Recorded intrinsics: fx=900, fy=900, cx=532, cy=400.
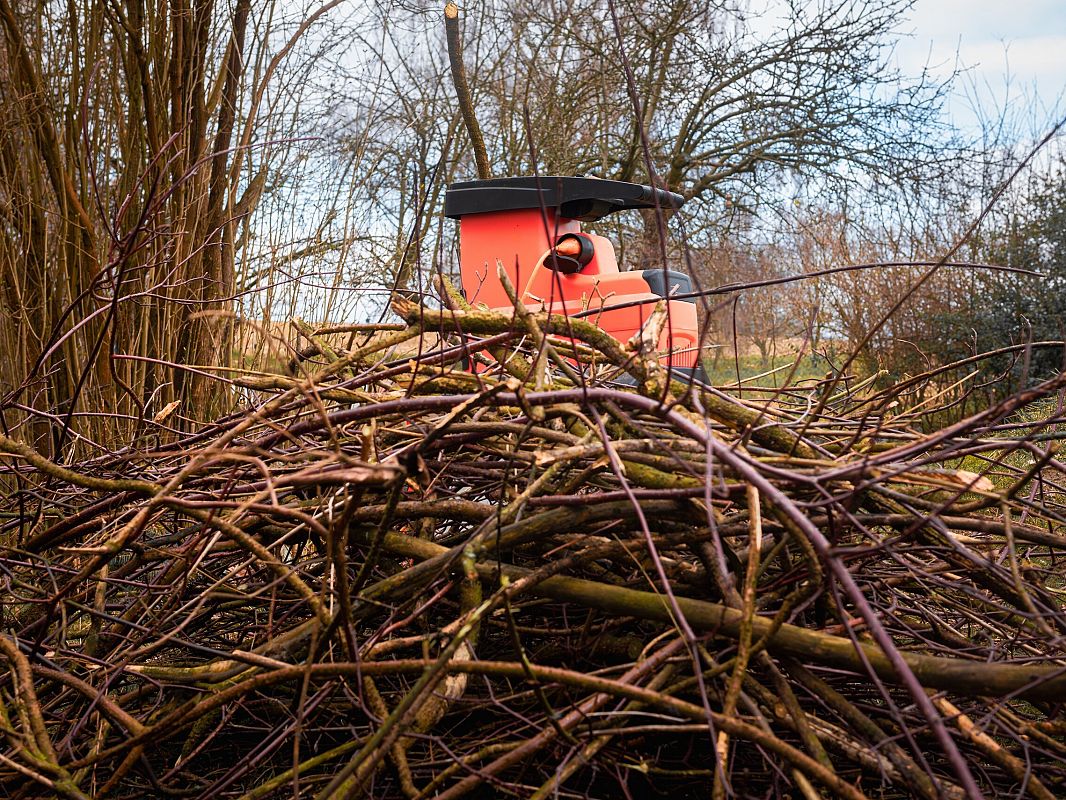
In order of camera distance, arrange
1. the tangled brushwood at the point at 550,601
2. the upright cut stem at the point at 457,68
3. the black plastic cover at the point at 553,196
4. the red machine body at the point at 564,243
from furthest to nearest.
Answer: the upright cut stem at the point at 457,68
the black plastic cover at the point at 553,196
the red machine body at the point at 564,243
the tangled brushwood at the point at 550,601

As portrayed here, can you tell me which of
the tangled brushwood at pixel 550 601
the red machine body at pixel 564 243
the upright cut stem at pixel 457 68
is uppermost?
the upright cut stem at pixel 457 68

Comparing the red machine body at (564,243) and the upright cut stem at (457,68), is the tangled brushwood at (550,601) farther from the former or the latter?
the upright cut stem at (457,68)

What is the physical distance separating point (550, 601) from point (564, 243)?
12.0 feet

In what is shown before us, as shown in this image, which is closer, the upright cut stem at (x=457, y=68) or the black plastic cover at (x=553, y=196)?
the black plastic cover at (x=553, y=196)

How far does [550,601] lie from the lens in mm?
1506

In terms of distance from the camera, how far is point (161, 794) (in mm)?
1456

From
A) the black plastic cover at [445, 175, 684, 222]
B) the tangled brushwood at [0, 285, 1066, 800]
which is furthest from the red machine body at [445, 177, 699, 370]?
the tangled brushwood at [0, 285, 1066, 800]

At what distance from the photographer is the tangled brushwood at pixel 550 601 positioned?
3.58 feet

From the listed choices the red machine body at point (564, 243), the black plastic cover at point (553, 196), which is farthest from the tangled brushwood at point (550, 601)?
the black plastic cover at point (553, 196)

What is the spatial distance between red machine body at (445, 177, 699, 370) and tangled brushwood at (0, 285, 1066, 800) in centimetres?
304

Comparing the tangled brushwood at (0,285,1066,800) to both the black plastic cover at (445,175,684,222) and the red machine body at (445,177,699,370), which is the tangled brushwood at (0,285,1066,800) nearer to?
the red machine body at (445,177,699,370)

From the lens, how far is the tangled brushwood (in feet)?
3.58

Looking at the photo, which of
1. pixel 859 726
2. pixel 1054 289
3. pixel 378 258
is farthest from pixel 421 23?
pixel 859 726

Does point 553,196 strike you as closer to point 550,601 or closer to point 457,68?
point 457,68
